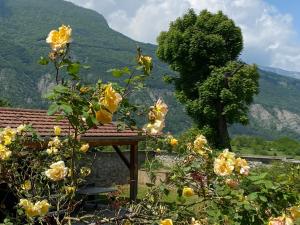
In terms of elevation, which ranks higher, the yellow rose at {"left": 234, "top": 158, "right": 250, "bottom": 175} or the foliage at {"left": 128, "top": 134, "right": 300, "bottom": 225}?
the yellow rose at {"left": 234, "top": 158, "right": 250, "bottom": 175}

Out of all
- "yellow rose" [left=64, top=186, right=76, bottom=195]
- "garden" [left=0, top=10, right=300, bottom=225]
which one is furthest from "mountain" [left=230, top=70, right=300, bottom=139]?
"yellow rose" [left=64, top=186, right=76, bottom=195]

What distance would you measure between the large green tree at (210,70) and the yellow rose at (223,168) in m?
19.7

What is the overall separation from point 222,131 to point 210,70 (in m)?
2.94

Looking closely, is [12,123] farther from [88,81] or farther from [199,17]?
[199,17]

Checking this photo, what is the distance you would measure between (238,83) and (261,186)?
20.1 meters

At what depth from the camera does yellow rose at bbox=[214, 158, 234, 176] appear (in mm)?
2654

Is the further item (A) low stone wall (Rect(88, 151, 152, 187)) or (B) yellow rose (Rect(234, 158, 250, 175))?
(A) low stone wall (Rect(88, 151, 152, 187))

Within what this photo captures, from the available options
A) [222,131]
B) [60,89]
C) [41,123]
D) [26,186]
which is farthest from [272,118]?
[60,89]

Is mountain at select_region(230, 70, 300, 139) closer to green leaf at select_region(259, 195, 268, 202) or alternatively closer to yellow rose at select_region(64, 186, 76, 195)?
yellow rose at select_region(64, 186, 76, 195)

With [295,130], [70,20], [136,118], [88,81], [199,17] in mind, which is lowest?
[295,130]

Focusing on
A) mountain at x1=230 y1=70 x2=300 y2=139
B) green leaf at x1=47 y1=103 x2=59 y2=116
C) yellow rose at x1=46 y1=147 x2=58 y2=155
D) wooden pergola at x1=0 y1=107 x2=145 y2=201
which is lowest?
mountain at x1=230 y1=70 x2=300 y2=139

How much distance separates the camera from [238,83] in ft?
73.7

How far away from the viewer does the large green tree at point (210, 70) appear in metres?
22.7

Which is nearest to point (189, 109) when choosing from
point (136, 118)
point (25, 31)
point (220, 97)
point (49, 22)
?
point (220, 97)
